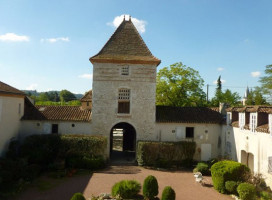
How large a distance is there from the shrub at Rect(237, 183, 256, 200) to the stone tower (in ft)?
32.0

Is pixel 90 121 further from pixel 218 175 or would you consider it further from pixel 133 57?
pixel 218 175

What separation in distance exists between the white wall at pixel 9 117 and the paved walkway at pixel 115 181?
19.6ft

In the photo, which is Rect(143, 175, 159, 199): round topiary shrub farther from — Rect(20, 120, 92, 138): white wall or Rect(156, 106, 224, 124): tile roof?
Rect(20, 120, 92, 138): white wall

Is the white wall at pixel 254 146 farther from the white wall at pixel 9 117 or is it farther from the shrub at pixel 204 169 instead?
the white wall at pixel 9 117

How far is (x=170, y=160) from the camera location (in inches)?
768

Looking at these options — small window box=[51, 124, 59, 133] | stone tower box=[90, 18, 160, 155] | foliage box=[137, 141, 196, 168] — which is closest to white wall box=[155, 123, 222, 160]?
stone tower box=[90, 18, 160, 155]

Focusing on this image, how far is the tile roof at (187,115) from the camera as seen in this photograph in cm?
2089

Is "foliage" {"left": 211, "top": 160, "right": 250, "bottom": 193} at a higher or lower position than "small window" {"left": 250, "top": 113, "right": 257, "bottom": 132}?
lower

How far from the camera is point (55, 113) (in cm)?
2131

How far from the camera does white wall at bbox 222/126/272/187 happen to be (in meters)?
13.5

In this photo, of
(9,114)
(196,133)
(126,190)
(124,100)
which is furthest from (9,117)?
(196,133)

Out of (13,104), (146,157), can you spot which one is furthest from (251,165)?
(13,104)

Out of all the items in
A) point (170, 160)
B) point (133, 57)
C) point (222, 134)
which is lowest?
point (170, 160)

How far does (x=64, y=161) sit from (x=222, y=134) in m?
14.2
